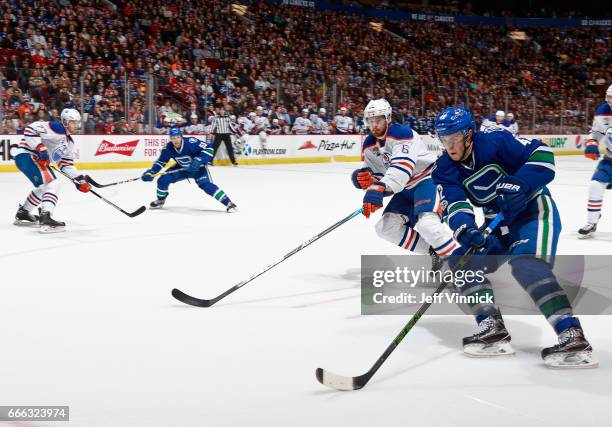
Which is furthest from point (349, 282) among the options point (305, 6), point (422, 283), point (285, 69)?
point (305, 6)

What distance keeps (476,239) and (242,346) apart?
3.64 feet

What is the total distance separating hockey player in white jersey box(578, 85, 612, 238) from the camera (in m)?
6.37

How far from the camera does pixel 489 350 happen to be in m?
2.93

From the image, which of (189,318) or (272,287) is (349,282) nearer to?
(272,287)

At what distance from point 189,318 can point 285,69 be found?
57.7ft

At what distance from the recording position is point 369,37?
26.8m

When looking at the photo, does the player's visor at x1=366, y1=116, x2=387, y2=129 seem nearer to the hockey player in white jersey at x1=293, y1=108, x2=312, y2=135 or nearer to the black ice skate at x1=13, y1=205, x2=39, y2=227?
the black ice skate at x1=13, y1=205, x2=39, y2=227

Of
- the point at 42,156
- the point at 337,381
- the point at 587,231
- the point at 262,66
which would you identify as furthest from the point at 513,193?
the point at 262,66

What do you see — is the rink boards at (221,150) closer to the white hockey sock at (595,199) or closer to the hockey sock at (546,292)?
the white hockey sock at (595,199)

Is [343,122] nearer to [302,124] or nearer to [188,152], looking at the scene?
[302,124]

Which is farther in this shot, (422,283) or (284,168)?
(284,168)

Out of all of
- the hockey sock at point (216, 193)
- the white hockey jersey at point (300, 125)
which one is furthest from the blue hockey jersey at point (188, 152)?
the white hockey jersey at point (300, 125)

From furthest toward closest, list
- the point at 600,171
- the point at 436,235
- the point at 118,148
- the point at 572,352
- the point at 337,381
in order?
1. the point at 118,148
2. the point at 600,171
3. the point at 436,235
4. the point at 572,352
5. the point at 337,381

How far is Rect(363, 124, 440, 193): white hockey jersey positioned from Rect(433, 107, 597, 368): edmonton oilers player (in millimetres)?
1008
